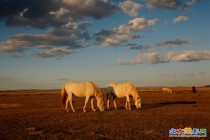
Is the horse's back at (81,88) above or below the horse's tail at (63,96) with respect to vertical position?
above

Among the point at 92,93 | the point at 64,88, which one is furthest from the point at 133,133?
the point at 64,88

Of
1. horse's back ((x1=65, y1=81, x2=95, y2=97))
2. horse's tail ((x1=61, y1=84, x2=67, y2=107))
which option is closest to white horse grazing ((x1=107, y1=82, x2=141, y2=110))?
horse's back ((x1=65, y1=81, x2=95, y2=97))

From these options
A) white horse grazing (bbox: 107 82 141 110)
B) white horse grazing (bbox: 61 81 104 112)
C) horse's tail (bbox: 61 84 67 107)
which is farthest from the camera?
white horse grazing (bbox: 107 82 141 110)

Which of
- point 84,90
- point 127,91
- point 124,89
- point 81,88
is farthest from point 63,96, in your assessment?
point 127,91

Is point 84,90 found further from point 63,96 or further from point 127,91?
point 127,91

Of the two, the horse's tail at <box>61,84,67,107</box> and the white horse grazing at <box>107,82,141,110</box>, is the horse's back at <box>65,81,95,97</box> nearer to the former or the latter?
the horse's tail at <box>61,84,67,107</box>

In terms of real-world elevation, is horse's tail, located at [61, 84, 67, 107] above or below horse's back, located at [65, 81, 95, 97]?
below

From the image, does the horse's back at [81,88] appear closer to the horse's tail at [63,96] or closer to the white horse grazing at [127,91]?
the horse's tail at [63,96]

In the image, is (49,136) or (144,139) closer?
(144,139)

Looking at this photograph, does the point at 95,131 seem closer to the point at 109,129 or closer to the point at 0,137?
the point at 109,129

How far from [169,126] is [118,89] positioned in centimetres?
1101

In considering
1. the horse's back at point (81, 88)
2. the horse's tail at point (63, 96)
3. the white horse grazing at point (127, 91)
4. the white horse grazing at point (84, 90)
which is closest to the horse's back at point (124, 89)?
the white horse grazing at point (127, 91)

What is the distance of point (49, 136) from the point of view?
39.6 feet

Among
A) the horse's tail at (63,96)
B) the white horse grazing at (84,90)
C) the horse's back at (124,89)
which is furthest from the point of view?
the horse's back at (124,89)
